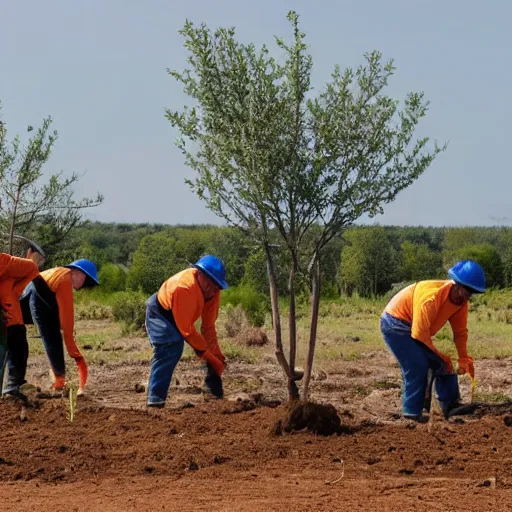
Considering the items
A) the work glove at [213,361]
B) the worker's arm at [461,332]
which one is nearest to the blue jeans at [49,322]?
the work glove at [213,361]

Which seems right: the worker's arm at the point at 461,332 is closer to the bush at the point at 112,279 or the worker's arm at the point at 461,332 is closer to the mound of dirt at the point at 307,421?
the mound of dirt at the point at 307,421

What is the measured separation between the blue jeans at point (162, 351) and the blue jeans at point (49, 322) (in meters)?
1.22

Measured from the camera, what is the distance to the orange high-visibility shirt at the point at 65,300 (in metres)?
8.17

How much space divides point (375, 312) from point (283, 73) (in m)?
17.7

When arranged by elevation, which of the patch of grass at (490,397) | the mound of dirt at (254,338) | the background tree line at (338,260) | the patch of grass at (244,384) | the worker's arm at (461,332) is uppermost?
the background tree line at (338,260)

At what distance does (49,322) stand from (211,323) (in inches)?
64.6

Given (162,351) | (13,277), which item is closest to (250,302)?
(162,351)

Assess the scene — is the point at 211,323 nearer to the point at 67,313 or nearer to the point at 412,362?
the point at 67,313

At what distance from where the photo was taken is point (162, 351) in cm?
786

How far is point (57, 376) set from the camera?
8.73 metres

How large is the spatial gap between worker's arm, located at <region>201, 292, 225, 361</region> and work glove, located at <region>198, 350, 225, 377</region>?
145 mm

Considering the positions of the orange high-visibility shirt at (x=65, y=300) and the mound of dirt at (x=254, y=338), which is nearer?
the orange high-visibility shirt at (x=65, y=300)

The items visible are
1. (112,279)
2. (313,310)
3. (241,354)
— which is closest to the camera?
(313,310)

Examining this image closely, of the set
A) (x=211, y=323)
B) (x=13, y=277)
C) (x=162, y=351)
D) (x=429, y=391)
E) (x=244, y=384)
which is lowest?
(x=244, y=384)
